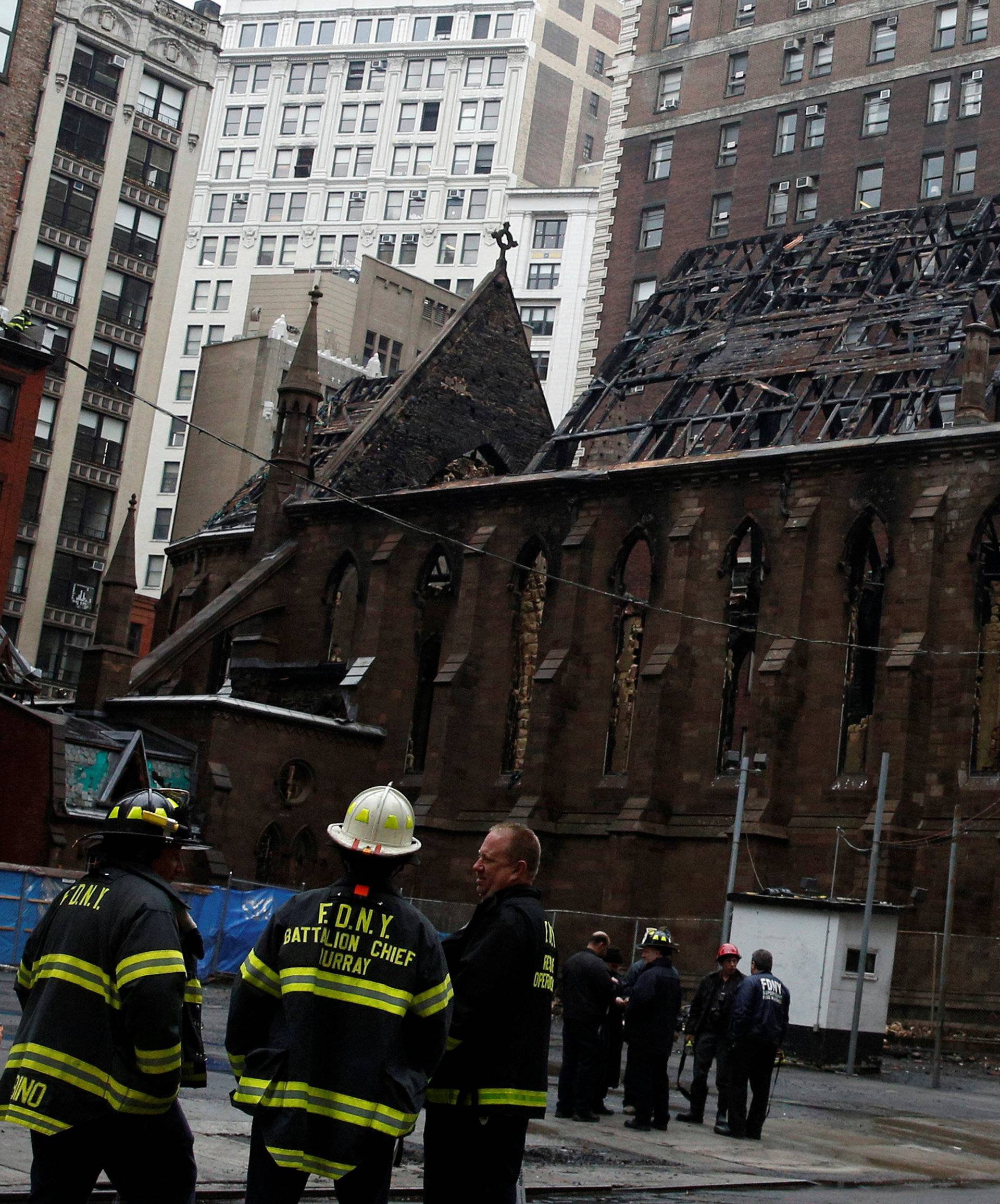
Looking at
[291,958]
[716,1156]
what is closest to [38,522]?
[716,1156]

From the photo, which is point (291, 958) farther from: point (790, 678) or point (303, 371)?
point (303, 371)

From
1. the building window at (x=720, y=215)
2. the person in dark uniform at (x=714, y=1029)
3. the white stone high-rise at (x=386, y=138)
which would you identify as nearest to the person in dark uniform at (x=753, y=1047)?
the person in dark uniform at (x=714, y=1029)

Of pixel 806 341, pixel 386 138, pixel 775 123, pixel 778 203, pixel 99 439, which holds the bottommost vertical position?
pixel 806 341

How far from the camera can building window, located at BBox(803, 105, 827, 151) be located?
198ft

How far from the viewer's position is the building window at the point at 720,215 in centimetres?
6153

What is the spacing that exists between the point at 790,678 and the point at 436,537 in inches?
479

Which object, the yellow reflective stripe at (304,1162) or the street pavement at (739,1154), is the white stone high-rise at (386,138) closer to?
the street pavement at (739,1154)

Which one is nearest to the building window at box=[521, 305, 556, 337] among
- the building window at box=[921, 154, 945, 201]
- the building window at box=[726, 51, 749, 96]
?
the building window at box=[726, 51, 749, 96]

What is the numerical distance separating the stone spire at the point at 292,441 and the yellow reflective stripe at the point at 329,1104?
44.2 meters

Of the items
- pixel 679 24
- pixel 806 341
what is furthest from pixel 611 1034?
pixel 679 24

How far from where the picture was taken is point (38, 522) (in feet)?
227

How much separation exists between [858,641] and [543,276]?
6409cm

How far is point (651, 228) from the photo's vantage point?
63875mm

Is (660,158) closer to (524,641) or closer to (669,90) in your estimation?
(669,90)
